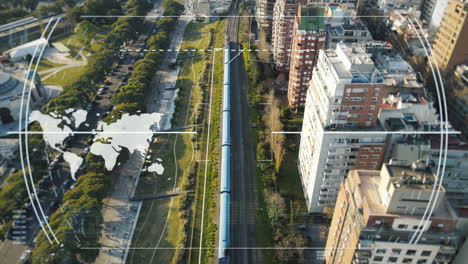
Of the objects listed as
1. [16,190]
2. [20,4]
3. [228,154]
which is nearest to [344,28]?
[228,154]

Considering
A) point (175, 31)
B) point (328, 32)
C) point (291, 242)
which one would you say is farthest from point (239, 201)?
point (175, 31)

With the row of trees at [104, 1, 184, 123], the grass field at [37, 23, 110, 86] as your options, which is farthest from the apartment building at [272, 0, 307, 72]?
the grass field at [37, 23, 110, 86]

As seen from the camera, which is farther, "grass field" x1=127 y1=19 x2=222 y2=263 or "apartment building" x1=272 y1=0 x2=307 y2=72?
"apartment building" x1=272 y1=0 x2=307 y2=72

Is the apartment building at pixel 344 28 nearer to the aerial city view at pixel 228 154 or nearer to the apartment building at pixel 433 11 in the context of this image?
the aerial city view at pixel 228 154

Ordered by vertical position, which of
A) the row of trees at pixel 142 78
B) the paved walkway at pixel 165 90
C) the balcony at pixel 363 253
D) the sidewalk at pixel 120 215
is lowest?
the sidewalk at pixel 120 215

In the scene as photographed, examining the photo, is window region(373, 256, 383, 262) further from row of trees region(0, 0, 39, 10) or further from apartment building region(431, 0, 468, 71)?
row of trees region(0, 0, 39, 10)

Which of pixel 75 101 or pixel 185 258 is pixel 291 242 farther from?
pixel 75 101

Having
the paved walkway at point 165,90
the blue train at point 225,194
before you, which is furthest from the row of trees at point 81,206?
the blue train at point 225,194
